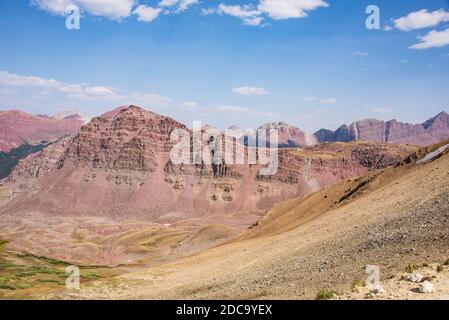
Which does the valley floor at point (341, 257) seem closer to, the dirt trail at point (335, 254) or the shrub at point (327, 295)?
the dirt trail at point (335, 254)

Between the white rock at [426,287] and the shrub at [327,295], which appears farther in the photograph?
the shrub at [327,295]

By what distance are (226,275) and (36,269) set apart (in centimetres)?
6872

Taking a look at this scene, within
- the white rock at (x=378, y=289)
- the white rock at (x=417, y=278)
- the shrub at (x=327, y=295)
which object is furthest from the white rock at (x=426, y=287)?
the shrub at (x=327, y=295)

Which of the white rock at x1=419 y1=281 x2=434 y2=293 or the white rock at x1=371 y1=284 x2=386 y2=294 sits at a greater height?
the white rock at x1=419 y1=281 x2=434 y2=293

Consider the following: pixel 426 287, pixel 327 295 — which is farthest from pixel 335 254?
pixel 426 287

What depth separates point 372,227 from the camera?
103 feet

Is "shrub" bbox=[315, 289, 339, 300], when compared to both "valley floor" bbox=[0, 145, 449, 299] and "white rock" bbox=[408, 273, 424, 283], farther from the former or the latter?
"white rock" bbox=[408, 273, 424, 283]

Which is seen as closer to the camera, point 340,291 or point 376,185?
point 340,291

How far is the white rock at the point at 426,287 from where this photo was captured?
1579 centimetres

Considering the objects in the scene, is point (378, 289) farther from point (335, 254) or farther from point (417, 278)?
point (335, 254)

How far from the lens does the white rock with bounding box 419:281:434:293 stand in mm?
15791

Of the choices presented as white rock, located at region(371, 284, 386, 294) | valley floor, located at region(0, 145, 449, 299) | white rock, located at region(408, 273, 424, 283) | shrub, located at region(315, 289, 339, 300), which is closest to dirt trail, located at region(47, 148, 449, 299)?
valley floor, located at region(0, 145, 449, 299)
